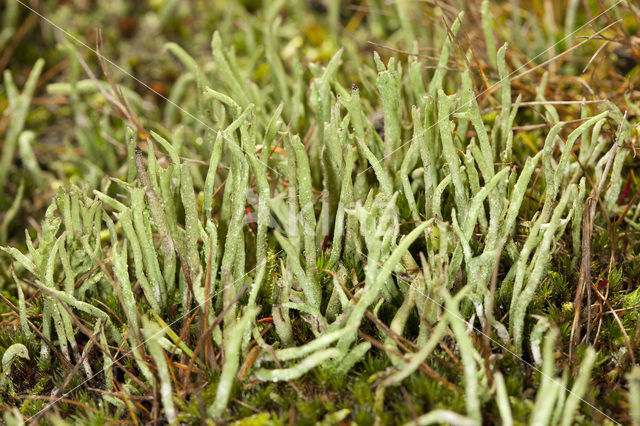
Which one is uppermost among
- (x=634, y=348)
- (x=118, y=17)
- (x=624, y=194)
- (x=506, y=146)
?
(x=118, y=17)

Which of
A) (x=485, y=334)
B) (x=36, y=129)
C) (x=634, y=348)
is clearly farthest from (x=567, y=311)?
(x=36, y=129)

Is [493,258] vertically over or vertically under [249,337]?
over

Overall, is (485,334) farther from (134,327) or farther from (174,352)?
(134,327)

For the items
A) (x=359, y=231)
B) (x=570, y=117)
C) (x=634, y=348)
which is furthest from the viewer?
(x=570, y=117)

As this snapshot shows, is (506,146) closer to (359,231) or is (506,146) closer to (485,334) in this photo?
(359,231)

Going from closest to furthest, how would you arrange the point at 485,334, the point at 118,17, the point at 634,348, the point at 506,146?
the point at 485,334, the point at 634,348, the point at 506,146, the point at 118,17

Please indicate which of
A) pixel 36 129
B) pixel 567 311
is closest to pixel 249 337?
pixel 567 311

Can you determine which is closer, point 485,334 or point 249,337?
point 485,334

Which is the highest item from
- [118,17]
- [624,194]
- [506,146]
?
[118,17]

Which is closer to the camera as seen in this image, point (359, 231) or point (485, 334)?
point (485, 334)
